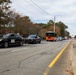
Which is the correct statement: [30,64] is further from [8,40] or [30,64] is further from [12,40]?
[12,40]

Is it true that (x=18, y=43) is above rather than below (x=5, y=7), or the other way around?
below

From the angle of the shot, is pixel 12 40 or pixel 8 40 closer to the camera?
pixel 8 40

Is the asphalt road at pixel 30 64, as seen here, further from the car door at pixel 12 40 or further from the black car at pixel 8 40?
the car door at pixel 12 40

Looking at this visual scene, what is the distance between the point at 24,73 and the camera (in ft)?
29.6

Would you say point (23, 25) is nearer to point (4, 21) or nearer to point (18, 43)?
point (4, 21)

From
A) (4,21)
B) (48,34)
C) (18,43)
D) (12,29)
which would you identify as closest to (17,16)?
(12,29)

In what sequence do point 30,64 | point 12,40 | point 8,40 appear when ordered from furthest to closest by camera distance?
point 12,40, point 8,40, point 30,64

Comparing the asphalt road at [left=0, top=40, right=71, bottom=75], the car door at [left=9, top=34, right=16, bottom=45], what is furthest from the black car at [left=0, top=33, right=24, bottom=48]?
the asphalt road at [left=0, top=40, right=71, bottom=75]

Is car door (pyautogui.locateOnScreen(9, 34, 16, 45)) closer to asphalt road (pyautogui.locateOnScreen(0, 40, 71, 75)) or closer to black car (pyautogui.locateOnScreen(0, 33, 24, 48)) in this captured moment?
black car (pyautogui.locateOnScreen(0, 33, 24, 48))

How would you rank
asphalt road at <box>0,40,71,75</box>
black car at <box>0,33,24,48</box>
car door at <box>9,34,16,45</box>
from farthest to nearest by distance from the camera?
1. car door at <box>9,34,16,45</box>
2. black car at <box>0,33,24,48</box>
3. asphalt road at <box>0,40,71,75</box>

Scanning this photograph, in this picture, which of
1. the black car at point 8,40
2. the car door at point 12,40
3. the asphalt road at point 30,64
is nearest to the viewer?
the asphalt road at point 30,64

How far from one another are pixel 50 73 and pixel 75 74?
108 centimetres

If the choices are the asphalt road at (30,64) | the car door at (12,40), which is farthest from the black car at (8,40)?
the asphalt road at (30,64)

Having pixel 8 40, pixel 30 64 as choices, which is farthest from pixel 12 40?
pixel 30 64
